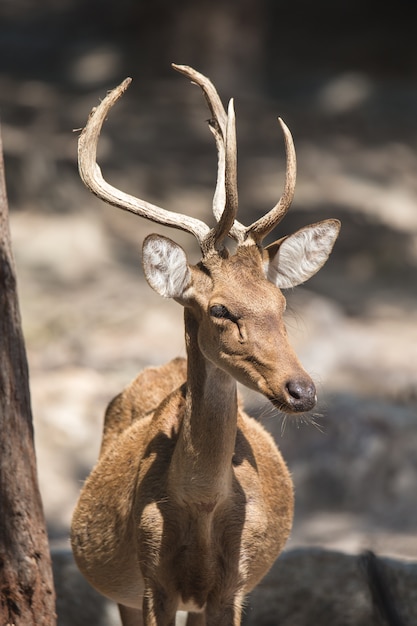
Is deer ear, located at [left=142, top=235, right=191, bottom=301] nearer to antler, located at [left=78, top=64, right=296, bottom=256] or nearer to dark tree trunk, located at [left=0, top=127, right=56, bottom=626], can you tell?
antler, located at [left=78, top=64, right=296, bottom=256]

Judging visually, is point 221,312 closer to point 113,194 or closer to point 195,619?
point 113,194

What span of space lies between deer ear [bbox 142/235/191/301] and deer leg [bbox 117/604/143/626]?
2.05 metres

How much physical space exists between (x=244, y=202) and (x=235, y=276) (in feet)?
29.1

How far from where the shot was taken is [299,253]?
14.1 feet

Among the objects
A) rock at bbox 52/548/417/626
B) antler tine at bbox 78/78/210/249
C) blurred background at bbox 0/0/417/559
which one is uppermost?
antler tine at bbox 78/78/210/249

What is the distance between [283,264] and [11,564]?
178cm

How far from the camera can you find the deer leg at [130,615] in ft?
17.9

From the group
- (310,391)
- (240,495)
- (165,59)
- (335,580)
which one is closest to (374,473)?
(335,580)

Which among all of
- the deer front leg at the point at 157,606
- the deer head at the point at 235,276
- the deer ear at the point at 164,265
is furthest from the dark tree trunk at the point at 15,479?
the deer ear at the point at 164,265

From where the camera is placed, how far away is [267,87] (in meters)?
16.7

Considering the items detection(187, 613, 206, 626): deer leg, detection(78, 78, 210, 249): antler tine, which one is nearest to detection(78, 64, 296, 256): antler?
detection(78, 78, 210, 249): antler tine

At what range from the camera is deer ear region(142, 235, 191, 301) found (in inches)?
159

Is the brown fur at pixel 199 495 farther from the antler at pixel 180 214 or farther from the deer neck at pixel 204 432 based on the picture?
the antler at pixel 180 214

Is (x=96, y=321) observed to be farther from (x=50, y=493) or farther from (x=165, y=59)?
(x=165, y=59)
